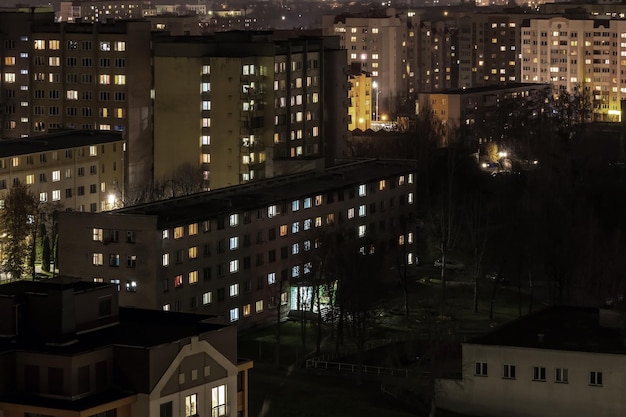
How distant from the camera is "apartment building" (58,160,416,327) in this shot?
3238 centimetres

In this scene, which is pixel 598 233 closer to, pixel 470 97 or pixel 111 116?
pixel 111 116

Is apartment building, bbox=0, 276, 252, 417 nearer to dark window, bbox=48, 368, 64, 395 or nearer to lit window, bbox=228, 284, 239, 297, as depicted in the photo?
dark window, bbox=48, 368, 64, 395

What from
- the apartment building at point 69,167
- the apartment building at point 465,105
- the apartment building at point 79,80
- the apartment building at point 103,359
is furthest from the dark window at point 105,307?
the apartment building at point 465,105

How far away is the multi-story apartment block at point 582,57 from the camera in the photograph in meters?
80.8

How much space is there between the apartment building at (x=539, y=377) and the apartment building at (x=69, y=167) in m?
15.2

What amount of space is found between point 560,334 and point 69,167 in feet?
58.7

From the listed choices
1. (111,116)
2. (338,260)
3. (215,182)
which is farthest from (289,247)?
(111,116)

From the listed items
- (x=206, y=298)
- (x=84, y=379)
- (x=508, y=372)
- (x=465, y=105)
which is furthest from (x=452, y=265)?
(x=465, y=105)

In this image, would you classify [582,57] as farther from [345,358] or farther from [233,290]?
[345,358]

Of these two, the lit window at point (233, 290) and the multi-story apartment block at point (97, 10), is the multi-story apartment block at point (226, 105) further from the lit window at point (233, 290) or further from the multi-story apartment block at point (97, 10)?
the multi-story apartment block at point (97, 10)

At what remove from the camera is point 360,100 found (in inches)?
2876

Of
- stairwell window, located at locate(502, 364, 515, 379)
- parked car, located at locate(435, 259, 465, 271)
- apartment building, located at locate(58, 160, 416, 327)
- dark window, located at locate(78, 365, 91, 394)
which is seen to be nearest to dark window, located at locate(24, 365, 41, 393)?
dark window, located at locate(78, 365, 91, 394)

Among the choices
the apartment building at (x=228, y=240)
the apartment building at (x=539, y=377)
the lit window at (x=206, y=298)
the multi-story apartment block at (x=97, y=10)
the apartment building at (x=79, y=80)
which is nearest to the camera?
the apartment building at (x=539, y=377)

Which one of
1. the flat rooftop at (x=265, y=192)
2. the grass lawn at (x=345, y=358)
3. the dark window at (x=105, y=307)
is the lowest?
the grass lawn at (x=345, y=358)
